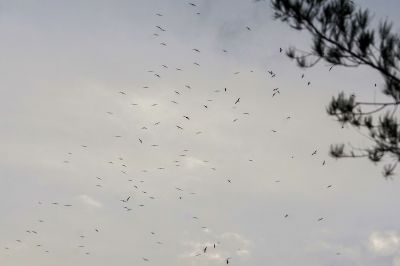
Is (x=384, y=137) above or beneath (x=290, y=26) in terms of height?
beneath

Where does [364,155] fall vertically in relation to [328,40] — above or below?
below

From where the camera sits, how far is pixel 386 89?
12641 millimetres

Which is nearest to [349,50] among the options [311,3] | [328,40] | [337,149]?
[328,40]

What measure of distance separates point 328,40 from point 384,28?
1188 mm

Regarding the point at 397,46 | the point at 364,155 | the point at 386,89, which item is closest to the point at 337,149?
the point at 364,155

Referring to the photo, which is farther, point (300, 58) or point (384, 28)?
point (300, 58)

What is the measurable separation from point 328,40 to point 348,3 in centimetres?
87

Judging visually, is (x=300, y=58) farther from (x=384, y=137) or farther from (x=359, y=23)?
(x=384, y=137)

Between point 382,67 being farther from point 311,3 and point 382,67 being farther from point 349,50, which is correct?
point 311,3

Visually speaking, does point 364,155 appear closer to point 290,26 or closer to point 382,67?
point 382,67

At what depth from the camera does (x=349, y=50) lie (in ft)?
42.5

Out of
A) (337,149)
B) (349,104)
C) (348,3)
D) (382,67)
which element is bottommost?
(337,149)

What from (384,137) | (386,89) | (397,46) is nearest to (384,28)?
(397,46)

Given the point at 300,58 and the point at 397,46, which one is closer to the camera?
the point at 397,46
